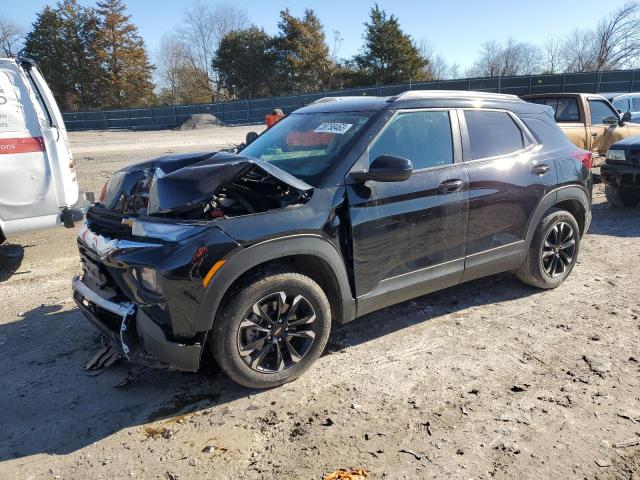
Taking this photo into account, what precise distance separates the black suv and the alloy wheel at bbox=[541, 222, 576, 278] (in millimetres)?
174

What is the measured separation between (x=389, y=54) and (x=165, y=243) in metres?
47.7

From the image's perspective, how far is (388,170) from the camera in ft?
11.0

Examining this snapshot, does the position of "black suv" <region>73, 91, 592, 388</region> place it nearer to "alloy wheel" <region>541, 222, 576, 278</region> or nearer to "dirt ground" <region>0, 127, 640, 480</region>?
"alloy wheel" <region>541, 222, 576, 278</region>

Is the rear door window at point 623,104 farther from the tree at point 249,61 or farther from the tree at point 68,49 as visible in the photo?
the tree at point 68,49

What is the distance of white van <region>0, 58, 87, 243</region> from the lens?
217 inches

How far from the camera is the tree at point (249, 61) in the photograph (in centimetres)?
4922

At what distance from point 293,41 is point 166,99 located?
17991mm

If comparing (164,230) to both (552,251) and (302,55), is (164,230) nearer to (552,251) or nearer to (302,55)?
(552,251)

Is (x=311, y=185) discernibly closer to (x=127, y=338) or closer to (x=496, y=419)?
(x=127, y=338)

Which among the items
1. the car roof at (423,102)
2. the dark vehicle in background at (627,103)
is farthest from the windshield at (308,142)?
the dark vehicle in background at (627,103)

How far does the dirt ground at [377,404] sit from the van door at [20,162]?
1.37 meters

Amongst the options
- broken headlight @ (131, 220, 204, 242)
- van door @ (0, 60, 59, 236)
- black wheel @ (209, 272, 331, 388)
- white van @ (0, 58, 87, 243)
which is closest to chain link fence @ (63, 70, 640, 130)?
white van @ (0, 58, 87, 243)

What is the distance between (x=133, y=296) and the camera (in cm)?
300

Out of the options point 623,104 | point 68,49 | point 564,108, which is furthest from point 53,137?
point 68,49
